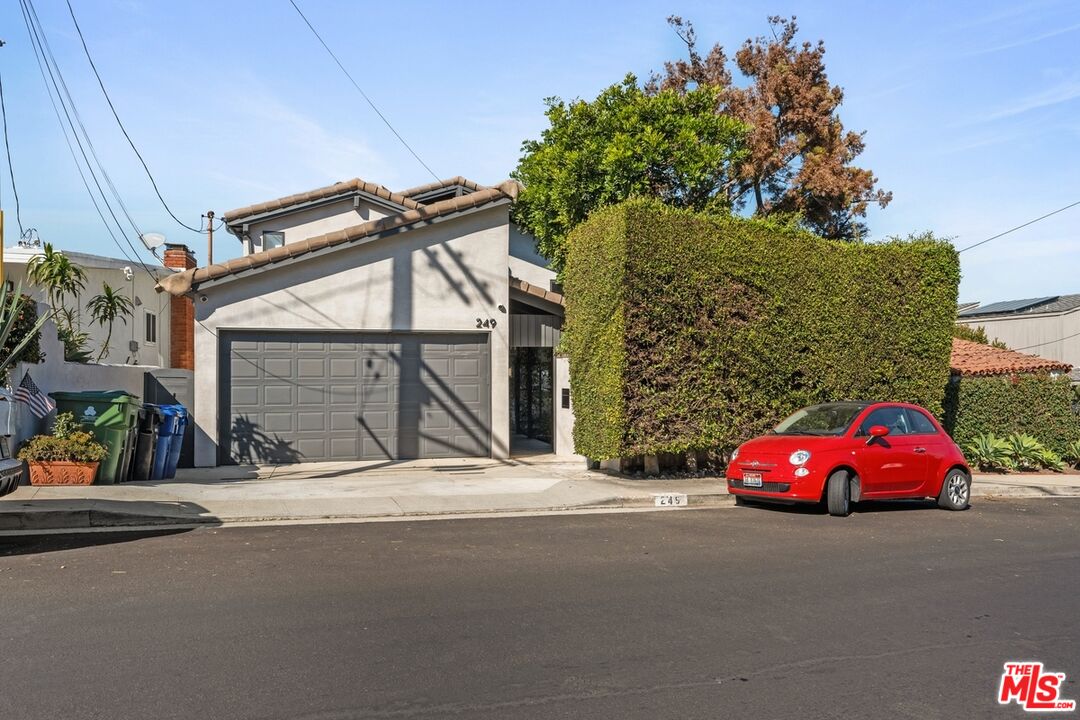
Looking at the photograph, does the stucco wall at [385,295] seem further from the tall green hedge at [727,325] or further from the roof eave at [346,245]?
the tall green hedge at [727,325]

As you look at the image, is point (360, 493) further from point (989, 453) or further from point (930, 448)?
point (989, 453)

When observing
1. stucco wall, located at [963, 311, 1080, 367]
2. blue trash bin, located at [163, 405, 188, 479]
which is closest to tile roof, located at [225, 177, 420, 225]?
blue trash bin, located at [163, 405, 188, 479]

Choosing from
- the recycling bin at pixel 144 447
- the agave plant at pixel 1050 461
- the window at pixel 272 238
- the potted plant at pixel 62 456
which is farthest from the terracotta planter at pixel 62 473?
the agave plant at pixel 1050 461

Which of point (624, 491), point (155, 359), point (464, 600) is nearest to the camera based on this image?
point (464, 600)

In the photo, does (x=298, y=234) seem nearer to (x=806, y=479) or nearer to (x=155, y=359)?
(x=155, y=359)

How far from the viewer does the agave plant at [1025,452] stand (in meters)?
18.0

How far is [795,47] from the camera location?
30078 mm

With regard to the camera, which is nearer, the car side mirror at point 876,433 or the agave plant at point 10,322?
the agave plant at point 10,322

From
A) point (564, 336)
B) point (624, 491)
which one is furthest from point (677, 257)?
point (624, 491)

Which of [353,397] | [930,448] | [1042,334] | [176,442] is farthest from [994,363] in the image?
[1042,334]

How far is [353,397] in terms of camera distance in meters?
16.3

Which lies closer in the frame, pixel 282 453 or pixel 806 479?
pixel 806 479

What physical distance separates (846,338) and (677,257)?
3625 mm

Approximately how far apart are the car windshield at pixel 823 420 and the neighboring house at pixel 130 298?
16404 mm
